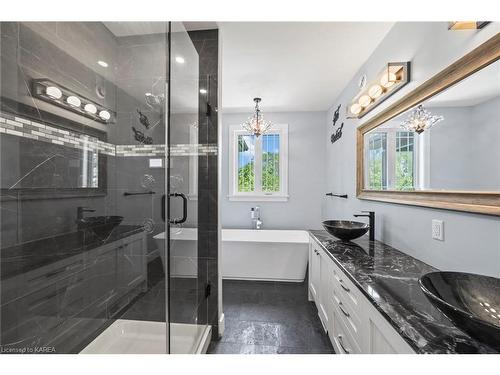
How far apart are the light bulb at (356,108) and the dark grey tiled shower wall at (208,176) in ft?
4.69

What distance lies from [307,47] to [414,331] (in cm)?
226

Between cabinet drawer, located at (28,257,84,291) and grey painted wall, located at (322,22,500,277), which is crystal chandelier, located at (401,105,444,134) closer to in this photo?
grey painted wall, located at (322,22,500,277)

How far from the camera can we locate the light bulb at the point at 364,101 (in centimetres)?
202

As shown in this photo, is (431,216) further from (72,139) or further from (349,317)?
(72,139)

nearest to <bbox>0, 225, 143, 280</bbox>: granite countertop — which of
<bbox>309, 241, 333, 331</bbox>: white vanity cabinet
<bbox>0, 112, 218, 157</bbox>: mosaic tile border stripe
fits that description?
<bbox>0, 112, 218, 157</bbox>: mosaic tile border stripe

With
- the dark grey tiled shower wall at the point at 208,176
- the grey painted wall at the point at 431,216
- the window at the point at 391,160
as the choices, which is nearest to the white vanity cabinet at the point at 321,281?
the grey painted wall at the point at 431,216

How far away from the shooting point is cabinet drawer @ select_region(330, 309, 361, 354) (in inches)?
49.1

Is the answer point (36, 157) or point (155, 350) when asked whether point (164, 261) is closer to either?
point (155, 350)

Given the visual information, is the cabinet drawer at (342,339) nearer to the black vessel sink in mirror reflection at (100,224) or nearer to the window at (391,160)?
the window at (391,160)

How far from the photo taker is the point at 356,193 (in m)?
2.49

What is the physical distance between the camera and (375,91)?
1880mm

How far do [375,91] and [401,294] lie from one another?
1.66 m

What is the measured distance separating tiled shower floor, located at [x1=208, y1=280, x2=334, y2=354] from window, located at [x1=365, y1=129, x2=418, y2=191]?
5.00ft

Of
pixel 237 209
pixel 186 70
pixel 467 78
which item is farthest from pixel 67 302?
pixel 237 209
